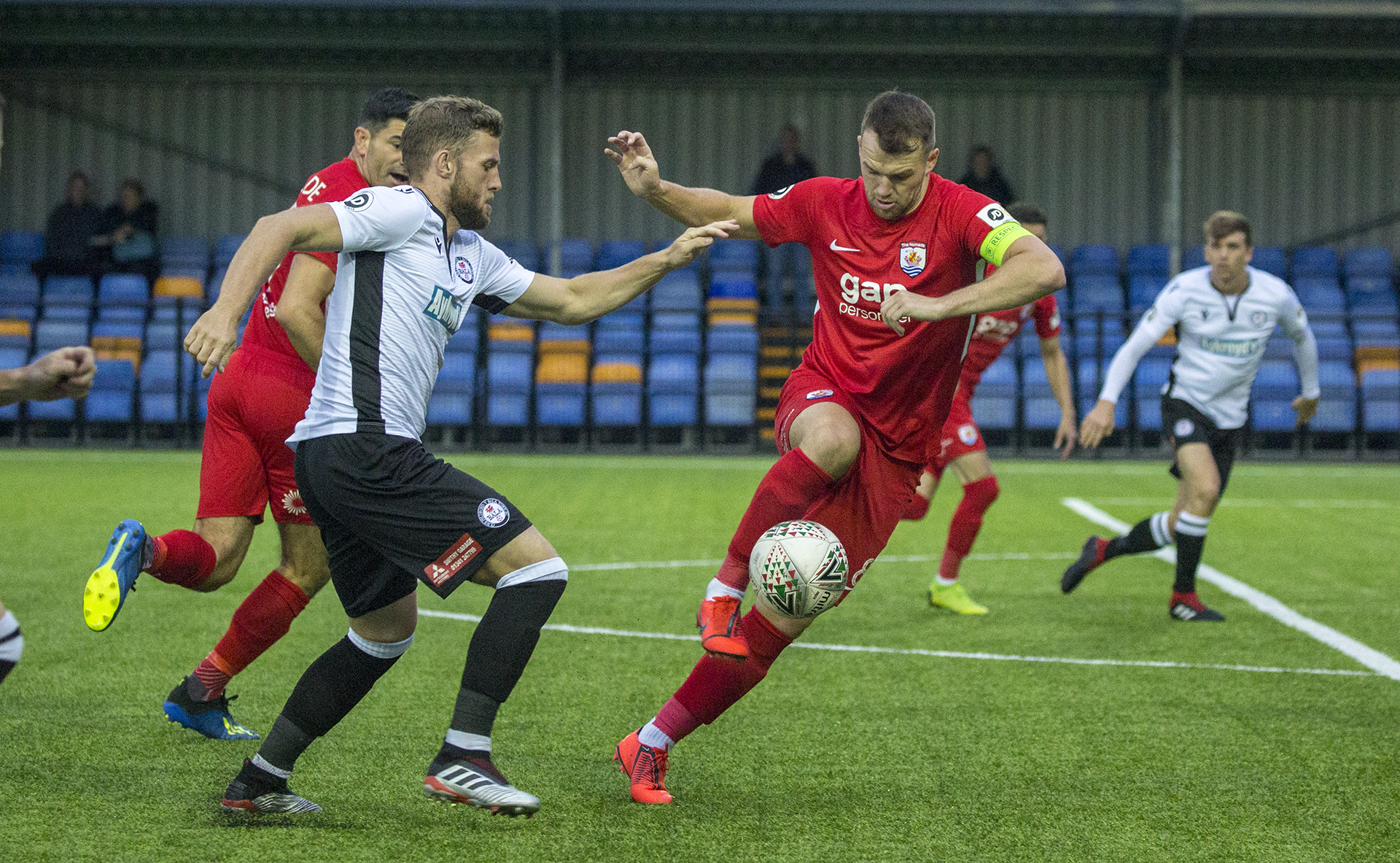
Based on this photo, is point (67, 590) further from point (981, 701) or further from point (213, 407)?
point (981, 701)

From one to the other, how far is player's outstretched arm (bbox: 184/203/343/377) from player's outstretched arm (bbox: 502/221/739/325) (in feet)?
2.38

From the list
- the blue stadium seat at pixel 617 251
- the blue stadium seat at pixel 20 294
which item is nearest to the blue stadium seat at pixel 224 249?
the blue stadium seat at pixel 20 294

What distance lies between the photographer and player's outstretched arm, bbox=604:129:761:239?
14.4 ft

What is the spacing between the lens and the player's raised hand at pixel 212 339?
9.91 ft

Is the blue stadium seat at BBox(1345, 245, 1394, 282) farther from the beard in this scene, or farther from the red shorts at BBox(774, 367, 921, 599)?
the beard

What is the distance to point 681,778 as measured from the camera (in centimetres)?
409

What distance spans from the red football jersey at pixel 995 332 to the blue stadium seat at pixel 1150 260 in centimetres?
1215

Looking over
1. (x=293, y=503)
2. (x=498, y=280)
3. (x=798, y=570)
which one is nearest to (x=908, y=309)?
(x=798, y=570)

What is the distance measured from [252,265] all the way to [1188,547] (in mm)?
5357

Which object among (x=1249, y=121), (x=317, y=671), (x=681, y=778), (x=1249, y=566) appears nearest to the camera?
(x=317, y=671)

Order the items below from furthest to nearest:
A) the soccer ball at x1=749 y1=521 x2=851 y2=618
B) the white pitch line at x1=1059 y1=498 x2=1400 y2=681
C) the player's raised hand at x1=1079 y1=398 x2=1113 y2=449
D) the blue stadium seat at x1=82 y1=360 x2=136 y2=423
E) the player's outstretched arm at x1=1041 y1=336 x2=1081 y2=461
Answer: the blue stadium seat at x1=82 y1=360 x2=136 y2=423, the player's outstretched arm at x1=1041 y1=336 x2=1081 y2=461, the player's raised hand at x1=1079 y1=398 x2=1113 y2=449, the white pitch line at x1=1059 y1=498 x2=1400 y2=681, the soccer ball at x1=749 y1=521 x2=851 y2=618

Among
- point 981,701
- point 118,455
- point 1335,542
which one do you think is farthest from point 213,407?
point 118,455

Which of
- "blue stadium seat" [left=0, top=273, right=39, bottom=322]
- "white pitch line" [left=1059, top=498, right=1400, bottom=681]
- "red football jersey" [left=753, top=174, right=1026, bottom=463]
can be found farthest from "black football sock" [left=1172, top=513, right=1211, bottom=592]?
"blue stadium seat" [left=0, top=273, right=39, bottom=322]

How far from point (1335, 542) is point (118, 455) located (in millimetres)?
12631
